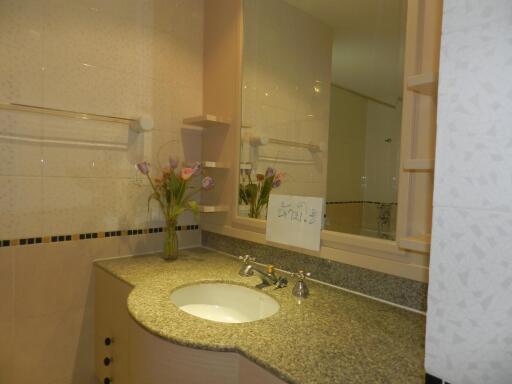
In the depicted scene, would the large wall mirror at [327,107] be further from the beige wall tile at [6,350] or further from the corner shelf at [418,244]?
the beige wall tile at [6,350]

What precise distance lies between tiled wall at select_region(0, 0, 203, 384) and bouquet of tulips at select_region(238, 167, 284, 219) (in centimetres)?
42

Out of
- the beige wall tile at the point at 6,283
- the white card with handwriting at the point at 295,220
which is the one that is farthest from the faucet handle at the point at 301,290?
the beige wall tile at the point at 6,283

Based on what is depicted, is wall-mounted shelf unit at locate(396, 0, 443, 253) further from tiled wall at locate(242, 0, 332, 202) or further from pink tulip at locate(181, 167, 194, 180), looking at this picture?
pink tulip at locate(181, 167, 194, 180)

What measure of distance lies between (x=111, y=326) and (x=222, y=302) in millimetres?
446

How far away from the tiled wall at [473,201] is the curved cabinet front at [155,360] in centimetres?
40

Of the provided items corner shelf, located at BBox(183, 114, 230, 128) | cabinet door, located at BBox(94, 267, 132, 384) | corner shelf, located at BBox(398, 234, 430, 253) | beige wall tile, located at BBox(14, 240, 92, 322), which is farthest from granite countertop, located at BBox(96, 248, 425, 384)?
corner shelf, located at BBox(183, 114, 230, 128)

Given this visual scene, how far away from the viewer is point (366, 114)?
3.94 feet

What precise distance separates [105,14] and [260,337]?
1443mm

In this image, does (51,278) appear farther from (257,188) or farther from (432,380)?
(432,380)

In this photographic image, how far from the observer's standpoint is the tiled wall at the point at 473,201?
0.44m

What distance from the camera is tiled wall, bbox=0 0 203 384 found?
131cm

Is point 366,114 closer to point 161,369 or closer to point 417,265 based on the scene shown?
point 417,265

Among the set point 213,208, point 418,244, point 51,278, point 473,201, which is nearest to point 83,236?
point 51,278

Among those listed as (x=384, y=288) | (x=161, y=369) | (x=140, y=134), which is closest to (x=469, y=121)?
(x=384, y=288)
